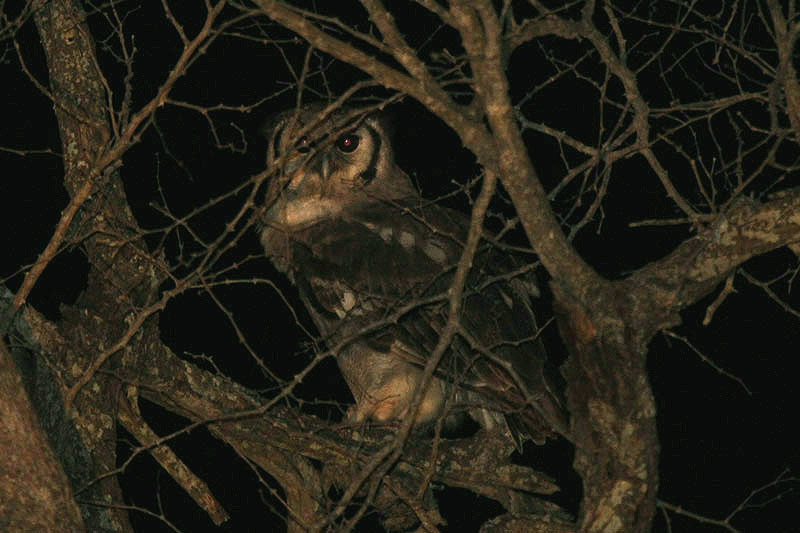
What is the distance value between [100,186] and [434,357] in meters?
1.41

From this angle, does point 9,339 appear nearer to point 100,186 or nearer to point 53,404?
point 53,404

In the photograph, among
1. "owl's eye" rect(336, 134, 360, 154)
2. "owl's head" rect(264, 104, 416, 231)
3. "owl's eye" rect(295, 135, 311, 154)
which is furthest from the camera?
"owl's eye" rect(336, 134, 360, 154)

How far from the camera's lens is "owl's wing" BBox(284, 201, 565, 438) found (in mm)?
4738

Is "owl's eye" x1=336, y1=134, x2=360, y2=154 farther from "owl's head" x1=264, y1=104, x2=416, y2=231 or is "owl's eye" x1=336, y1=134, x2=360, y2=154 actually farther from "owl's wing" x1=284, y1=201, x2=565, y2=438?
"owl's wing" x1=284, y1=201, x2=565, y2=438

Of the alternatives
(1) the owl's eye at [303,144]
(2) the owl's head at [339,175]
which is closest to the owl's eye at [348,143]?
(2) the owl's head at [339,175]

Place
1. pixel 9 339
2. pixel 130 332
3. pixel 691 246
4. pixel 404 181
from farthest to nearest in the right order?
pixel 404 181 → pixel 9 339 → pixel 130 332 → pixel 691 246

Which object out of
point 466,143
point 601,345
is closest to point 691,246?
point 601,345

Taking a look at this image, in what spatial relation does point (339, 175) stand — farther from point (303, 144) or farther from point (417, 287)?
point (303, 144)

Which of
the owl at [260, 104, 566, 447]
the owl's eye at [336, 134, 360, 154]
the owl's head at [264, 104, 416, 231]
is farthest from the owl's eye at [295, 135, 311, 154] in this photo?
the owl's eye at [336, 134, 360, 154]

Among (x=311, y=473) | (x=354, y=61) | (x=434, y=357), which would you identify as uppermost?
(x=354, y=61)

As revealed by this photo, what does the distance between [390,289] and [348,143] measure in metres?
1.08

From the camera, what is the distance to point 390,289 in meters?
5.16

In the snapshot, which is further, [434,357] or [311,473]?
[311,473]

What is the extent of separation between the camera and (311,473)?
4.61 m
